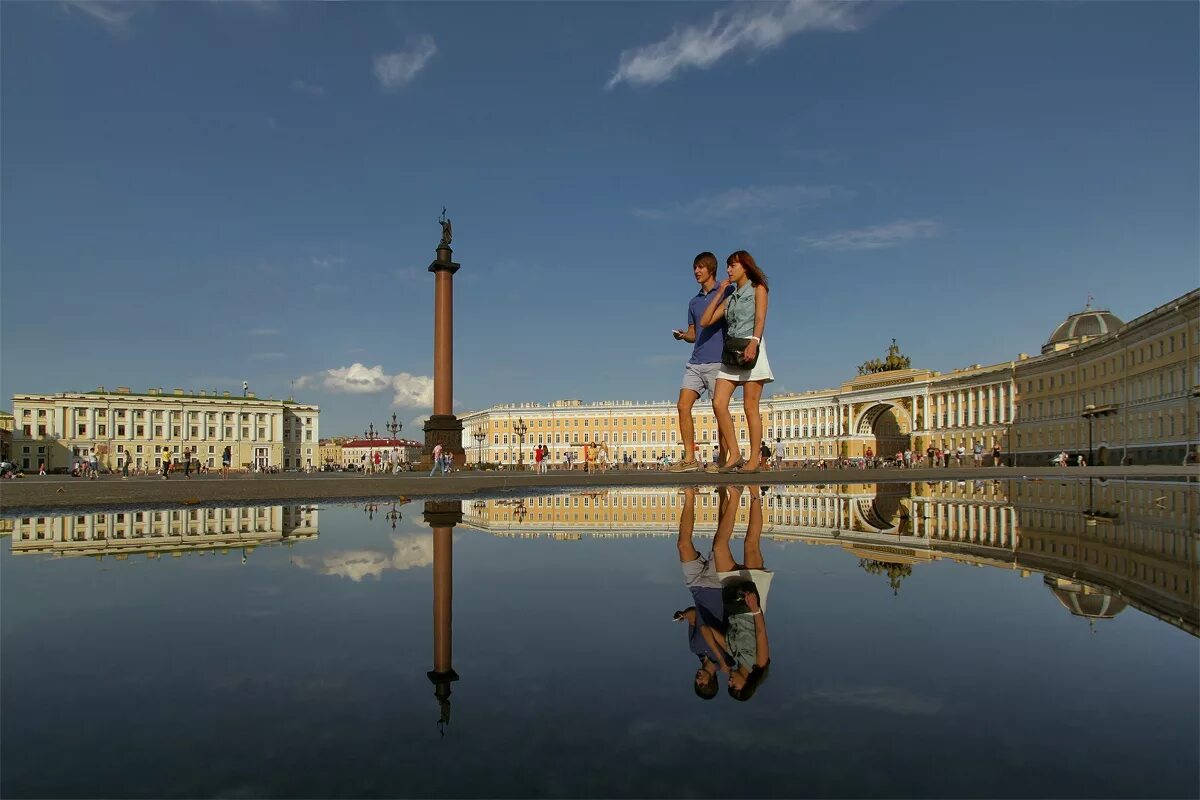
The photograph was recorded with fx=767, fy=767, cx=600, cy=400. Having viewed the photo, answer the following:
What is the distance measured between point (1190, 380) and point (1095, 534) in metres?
47.2

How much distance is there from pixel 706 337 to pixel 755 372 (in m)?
0.84

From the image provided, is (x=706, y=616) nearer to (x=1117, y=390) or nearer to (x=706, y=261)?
(x=706, y=261)

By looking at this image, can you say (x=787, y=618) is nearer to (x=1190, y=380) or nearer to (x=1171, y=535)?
(x=1171, y=535)

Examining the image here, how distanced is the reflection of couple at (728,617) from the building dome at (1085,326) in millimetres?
84180

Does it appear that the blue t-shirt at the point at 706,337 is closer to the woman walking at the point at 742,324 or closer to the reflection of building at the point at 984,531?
the woman walking at the point at 742,324

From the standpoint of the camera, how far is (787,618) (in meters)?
3.05

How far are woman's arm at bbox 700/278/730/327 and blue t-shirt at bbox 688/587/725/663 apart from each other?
694 centimetres

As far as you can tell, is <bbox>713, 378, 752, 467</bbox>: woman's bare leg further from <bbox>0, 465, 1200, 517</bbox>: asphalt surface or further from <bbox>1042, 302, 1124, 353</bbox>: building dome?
<bbox>1042, 302, 1124, 353</bbox>: building dome

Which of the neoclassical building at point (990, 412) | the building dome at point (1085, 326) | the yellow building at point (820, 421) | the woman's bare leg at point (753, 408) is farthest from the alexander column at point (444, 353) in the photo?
the building dome at point (1085, 326)

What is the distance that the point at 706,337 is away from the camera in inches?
416

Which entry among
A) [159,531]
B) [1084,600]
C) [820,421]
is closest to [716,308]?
[159,531]

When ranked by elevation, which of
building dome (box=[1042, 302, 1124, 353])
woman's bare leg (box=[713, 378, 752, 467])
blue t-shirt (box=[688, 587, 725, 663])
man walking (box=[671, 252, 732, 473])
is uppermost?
building dome (box=[1042, 302, 1124, 353])

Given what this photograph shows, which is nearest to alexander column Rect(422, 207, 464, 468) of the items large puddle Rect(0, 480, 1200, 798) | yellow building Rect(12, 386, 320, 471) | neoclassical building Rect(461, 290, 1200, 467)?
neoclassical building Rect(461, 290, 1200, 467)

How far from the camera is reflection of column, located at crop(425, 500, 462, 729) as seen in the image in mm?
2160
